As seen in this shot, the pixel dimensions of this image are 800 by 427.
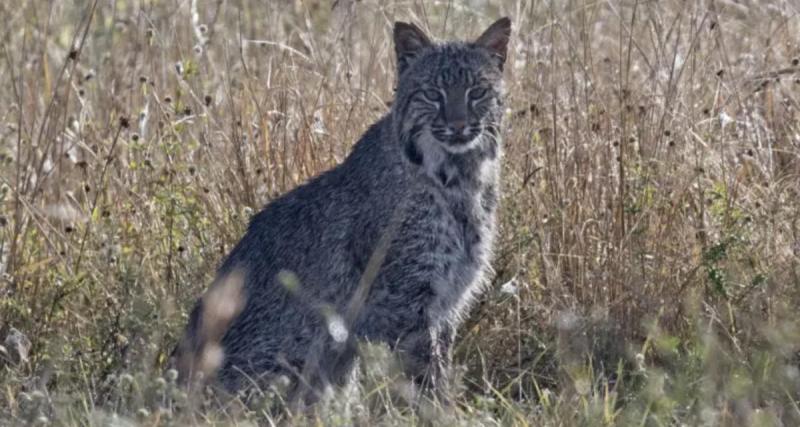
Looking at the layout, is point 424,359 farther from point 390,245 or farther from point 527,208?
point 527,208

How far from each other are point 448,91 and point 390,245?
0.64 m

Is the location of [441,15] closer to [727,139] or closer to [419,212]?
[727,139]

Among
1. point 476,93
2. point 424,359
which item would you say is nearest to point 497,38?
point 476,93

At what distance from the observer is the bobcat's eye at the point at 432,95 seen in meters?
5.71

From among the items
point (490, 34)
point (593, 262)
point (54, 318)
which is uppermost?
point (490, 34)

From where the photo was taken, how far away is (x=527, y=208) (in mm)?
6602

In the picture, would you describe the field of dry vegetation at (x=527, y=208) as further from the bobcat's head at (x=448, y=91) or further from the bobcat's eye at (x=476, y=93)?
the bobcat's eye at (x=476, y=93)

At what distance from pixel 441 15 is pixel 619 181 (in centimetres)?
290

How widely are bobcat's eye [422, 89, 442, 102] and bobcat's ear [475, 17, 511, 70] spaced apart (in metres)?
0.31

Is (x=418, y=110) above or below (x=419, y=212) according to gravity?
above

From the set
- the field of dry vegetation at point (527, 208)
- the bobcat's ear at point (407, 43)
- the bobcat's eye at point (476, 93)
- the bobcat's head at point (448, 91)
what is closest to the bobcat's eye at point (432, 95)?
the bobcat's head at point (448, 91)

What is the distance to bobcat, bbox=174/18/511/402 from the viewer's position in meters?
5.62

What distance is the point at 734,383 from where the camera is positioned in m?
4.68

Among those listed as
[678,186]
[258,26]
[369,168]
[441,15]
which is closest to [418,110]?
[369,168]
